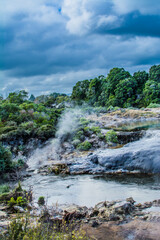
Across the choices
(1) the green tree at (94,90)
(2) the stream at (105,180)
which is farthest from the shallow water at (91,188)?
(1) the green tree at (94,90)

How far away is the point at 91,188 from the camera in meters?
13.4

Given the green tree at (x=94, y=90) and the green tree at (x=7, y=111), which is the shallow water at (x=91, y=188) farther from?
the green tree at (x=94, y=90)

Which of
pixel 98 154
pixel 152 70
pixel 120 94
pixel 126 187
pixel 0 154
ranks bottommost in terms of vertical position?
pixel 126 187

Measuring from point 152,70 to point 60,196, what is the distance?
6400 cm

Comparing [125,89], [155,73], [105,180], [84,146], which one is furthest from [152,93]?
[105,180]

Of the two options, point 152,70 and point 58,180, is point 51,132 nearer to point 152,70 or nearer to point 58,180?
point 58,180

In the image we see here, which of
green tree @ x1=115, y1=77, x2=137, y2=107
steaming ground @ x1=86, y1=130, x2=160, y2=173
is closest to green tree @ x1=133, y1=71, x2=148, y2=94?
green tree @ x1=115, y1=77, x2=137, y2=107

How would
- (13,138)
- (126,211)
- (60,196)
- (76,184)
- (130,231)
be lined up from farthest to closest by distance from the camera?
(13,138) < (76,184) < (60,196) < (126,211) < (130,231)

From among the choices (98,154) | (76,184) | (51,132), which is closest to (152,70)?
(51,132)

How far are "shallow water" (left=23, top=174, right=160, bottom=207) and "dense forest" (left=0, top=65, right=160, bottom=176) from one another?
11.6ft

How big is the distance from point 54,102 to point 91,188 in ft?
268

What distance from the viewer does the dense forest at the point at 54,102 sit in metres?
24.7

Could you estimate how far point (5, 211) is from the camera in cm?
992

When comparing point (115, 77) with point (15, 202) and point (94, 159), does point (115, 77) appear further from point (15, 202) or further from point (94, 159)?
point (15, 202)
